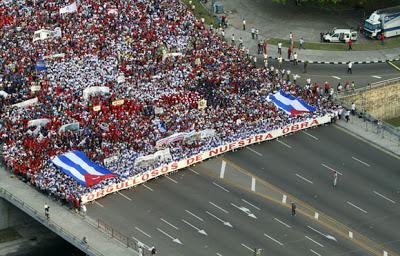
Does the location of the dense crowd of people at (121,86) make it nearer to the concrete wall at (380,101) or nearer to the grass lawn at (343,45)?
the concrete wall at (380,101)

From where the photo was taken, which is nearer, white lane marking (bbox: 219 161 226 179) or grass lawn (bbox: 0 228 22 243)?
grass lawn (bbox: 0 228 22 243)

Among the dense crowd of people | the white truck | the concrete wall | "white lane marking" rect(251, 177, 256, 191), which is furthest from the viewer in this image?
the white truck

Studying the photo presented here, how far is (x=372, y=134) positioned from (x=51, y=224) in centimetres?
3847

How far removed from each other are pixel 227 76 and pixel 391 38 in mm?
27855

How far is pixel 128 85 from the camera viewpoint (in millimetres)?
151875

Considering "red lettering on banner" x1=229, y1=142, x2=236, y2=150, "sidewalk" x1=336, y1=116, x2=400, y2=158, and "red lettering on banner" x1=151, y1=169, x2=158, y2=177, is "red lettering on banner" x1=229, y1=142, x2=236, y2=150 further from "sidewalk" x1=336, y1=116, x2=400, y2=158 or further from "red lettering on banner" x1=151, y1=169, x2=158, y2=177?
"sidewalk" x1=336, y1=116, x2=400, y2=158

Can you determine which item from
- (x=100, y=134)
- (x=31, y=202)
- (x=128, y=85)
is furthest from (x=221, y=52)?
(x=31, y=202)

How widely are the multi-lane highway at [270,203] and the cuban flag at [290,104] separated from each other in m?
2.90

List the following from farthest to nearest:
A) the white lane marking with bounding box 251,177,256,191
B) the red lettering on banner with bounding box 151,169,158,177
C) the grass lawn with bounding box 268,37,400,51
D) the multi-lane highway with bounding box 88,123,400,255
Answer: the grass lawn with bounding box 268,37,400,51 < the red lettering on banner with bounding box 151,169,158,177 < the white lane marking with bounding box 251,177,256,191 < the multi-lane highway with bounding box 88,123,400,255

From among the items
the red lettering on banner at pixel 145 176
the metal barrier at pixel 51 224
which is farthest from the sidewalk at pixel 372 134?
the metal barrier at pixel 51 224

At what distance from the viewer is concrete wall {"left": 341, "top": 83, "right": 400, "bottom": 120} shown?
15675 centimetres

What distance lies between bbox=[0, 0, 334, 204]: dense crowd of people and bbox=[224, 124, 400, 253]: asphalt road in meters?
3.24

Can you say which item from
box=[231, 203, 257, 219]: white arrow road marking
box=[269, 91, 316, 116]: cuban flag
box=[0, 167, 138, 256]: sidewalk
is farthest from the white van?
box=[0, 167, 138, 256]: sidewalk

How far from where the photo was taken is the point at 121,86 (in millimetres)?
151625
